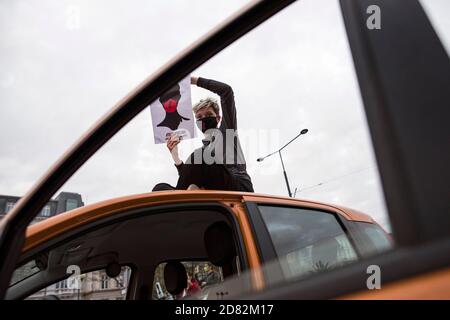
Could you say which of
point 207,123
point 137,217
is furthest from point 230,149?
point 137,217

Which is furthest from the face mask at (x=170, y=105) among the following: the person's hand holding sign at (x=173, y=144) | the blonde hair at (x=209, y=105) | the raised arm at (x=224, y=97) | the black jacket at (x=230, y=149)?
the blonde hair at (x=209, y=105)

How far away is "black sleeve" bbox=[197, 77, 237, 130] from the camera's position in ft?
4.88

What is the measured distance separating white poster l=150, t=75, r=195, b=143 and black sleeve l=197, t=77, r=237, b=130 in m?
0.08

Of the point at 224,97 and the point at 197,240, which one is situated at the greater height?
the point at 224,97

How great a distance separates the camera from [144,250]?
9.30ft

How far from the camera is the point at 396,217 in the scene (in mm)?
610

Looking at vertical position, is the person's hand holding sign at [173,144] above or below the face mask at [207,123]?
below

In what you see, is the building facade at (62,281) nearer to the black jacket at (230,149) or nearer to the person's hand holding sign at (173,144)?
the person's hand holding sign at (173,144)

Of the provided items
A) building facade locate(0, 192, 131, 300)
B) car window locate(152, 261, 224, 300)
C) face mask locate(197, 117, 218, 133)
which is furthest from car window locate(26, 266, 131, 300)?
face mask locate(197, 117, 218, 133)

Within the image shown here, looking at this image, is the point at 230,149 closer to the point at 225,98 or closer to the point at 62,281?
the point at 225,98

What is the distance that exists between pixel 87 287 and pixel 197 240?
1034 millimetres

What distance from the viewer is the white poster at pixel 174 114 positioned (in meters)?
1.33
